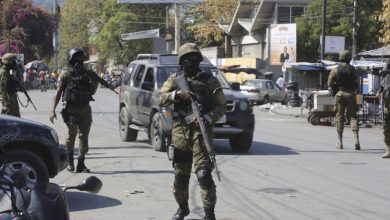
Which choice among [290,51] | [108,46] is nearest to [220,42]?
[108,46]

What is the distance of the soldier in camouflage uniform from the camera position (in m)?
6.39

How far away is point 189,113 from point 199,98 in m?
0.18

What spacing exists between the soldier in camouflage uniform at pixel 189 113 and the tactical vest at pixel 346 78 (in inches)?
284

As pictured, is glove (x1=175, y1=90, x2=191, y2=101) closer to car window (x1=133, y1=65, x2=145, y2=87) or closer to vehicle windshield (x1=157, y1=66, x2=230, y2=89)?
vehicle windshield (x1=157, y1=66, x2=230, y2=89)

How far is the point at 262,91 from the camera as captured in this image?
34688 millimetres

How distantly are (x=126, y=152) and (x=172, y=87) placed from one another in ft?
21.1

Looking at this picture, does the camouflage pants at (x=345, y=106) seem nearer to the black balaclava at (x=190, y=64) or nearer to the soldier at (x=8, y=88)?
the soldier at (x=8, y=88)

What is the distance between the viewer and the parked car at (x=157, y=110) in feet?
41.4

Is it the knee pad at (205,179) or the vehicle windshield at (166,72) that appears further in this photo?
the vehicle windshield at (166,72)

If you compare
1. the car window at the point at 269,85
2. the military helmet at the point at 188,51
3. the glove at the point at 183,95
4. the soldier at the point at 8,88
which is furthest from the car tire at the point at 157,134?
the car window at the point at 269,85

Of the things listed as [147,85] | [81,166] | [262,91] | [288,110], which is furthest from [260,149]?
[262,91]

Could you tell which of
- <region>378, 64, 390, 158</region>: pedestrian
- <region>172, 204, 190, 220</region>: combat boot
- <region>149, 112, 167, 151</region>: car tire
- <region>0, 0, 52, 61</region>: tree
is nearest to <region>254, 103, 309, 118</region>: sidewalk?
<region>378, 64, 390, 158</region>: pedestrian

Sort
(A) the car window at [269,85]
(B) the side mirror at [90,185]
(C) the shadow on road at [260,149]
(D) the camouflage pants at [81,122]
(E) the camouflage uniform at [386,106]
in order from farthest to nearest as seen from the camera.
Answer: (A) the car window at [269,85]
(C) the shadow on road at [260,149]
(E) the camouflage uniform at [386,106]
(D) the camouflage pants at [81,122]
(B) the side mirror at [90,185]

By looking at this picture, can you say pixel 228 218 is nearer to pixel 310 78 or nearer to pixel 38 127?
pixel 38 127
